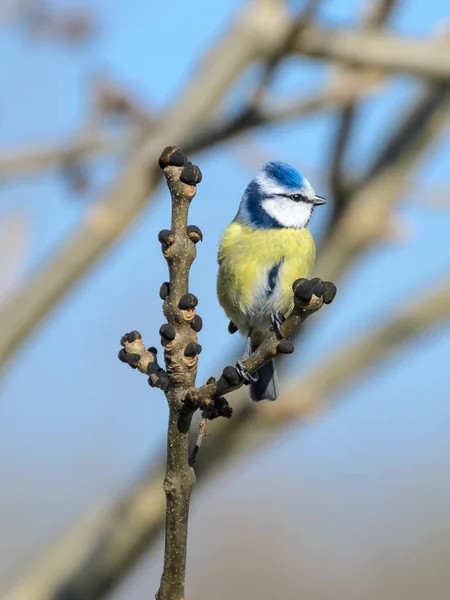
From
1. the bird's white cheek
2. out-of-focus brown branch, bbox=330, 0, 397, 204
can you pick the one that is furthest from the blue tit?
out-of-focus brown branch, bbox=330, 0, 397, 204

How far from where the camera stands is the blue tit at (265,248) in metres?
2.03

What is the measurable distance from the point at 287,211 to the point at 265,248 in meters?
0.11

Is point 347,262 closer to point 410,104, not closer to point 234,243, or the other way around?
point 410,104

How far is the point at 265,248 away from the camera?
6.84 feet

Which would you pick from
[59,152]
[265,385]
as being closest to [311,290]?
[265,385]

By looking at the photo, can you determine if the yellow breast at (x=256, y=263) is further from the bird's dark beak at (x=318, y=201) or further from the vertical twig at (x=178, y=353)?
the vertical twig at (x=178, y=353)

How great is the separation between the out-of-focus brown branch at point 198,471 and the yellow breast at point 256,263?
1080 mm

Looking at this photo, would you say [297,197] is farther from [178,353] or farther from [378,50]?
[178,353]

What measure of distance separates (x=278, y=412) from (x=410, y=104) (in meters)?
1.36

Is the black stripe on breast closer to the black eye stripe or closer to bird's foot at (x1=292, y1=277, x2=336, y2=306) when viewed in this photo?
the black eye stripe

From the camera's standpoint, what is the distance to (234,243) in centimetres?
212

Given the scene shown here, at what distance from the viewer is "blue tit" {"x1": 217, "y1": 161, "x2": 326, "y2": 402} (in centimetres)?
203

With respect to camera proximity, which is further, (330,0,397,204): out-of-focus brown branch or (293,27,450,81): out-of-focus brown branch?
(330,0,397,204): out-of-focus brown branch

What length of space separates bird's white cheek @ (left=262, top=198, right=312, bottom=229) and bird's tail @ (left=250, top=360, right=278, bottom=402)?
14.7 inches
